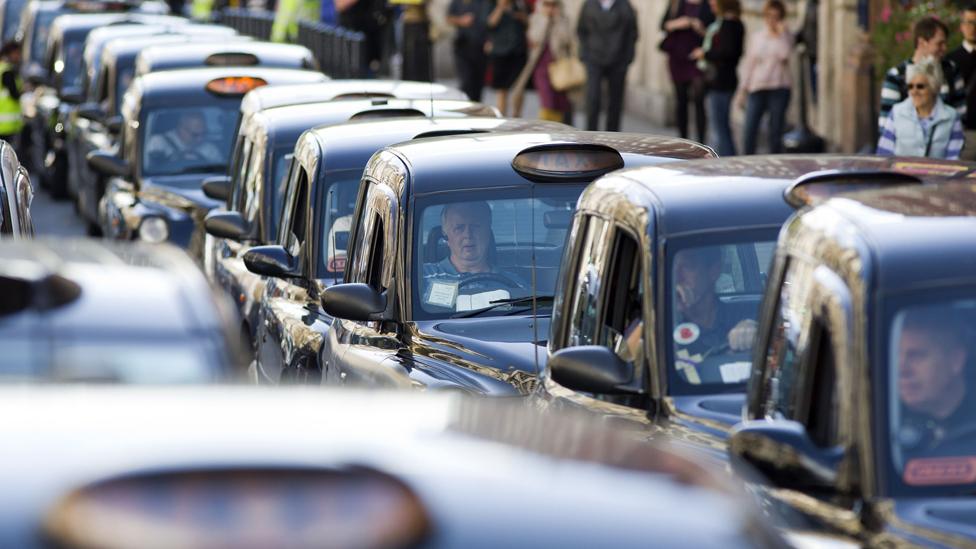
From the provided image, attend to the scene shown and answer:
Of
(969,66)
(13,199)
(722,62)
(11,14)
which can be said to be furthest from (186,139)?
(11,14)

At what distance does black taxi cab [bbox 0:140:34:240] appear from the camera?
8.66 meters

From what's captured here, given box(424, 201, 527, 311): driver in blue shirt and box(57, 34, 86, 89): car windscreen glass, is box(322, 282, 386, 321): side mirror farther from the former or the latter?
box(57, 34, 86, 89): car windscreen glass

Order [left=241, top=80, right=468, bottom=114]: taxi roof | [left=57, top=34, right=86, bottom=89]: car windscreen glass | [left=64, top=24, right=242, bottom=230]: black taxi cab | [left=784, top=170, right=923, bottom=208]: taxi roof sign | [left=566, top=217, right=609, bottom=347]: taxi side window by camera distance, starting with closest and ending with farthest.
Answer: [left=784, top=170, right=923, bottom=208]: taxi roof sign < [left=566, top=217, right=609, bottom=347]: taxi side window < [left=241, top=80, right=468, bottom=114]: taxi roof < [left=64, top=24, right=242, bottom=230]: black taxi cab < [left=57, top=34, right=86, bottom=89]: car windscreen glass

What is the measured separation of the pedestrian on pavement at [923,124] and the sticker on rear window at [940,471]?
8892mm

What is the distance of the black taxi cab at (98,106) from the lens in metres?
20.5

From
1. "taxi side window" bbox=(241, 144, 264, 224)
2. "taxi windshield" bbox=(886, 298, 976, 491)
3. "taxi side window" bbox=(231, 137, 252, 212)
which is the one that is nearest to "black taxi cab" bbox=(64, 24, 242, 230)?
"taxi side window" bbox=(231, 137, 252, 212)

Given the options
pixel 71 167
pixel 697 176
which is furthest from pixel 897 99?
pixel 71 167

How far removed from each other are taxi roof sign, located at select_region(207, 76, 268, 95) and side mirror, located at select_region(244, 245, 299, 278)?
6038mm

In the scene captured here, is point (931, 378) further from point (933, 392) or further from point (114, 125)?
point (114, 125)

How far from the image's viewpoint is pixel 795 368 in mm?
5395

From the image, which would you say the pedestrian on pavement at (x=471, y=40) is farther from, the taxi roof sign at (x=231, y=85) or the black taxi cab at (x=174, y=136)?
the taxi roof sign at (x=231, y=85)

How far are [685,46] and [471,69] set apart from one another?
4.09 metres

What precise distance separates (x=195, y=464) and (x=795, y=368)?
310 cm

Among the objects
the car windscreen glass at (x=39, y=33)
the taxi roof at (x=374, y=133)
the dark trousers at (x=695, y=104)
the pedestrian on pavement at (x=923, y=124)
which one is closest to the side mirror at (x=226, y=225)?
the taxi roof at (x=374, y=133)
